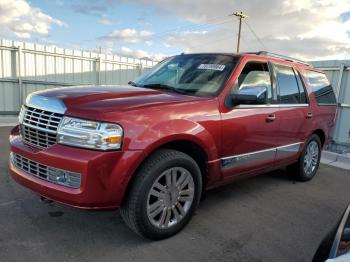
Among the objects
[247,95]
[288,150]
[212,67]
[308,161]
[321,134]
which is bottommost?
[308,161]

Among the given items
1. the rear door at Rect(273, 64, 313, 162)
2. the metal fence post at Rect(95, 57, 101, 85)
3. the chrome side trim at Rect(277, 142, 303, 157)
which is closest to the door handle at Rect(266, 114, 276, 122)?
the rear door at Rect(273, 64, 313, 162)

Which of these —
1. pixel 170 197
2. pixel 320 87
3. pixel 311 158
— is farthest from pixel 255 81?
pixel 311 158

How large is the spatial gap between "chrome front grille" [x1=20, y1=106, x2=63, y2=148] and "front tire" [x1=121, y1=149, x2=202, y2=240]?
2.68ft

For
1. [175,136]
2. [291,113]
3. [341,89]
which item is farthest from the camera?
[341,89]

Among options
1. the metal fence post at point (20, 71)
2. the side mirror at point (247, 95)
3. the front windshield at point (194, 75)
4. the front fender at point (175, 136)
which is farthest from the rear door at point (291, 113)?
the metal fence post at point (20, 71)

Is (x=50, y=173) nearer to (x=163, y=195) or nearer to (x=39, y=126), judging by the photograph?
(x=39, y=126)

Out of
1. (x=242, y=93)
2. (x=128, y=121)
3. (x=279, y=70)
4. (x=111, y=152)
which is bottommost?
(x=111, y=152)

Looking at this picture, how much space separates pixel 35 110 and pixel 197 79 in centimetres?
177

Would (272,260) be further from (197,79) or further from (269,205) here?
(197,79)

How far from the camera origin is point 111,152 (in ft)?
8.75

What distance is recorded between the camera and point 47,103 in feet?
9.77

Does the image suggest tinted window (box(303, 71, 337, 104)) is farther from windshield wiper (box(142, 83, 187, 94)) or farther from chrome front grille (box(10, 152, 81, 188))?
chrome front grille (box(10, 152, 81, 188))

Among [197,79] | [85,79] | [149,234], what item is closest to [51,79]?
[85,79]

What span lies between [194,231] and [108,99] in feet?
5.28
